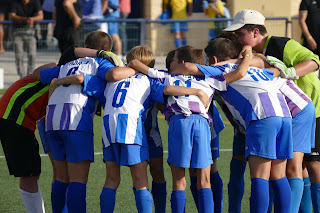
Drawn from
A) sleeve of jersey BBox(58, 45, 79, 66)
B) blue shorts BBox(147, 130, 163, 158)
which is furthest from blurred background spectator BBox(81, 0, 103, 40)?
blue shorts BBox(147, 130, 163, 158)

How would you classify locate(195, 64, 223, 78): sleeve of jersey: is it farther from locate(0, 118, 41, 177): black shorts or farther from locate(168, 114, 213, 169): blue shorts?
locate(0, 118, 41, 177): black shorts

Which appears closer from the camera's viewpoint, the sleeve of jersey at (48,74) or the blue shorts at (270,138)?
the blue shorts at (270,138)

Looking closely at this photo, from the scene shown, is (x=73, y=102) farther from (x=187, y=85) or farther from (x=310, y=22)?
(x=310, y=22)

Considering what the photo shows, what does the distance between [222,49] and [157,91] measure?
27.7 inches

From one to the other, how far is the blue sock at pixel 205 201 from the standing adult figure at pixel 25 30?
9.32 meters

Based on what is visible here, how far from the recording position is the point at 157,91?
5.80 meters

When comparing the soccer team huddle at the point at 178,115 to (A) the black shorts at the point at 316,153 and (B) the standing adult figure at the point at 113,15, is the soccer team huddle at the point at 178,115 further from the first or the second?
(B) the standing adult figure at the point at 113,15

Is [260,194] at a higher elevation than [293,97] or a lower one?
lower

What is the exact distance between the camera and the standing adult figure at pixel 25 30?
14.5m

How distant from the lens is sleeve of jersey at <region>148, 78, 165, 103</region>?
19.0ft

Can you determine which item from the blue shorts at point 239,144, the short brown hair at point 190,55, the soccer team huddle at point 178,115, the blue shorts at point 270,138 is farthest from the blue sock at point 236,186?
the short brown hair at point 190,55

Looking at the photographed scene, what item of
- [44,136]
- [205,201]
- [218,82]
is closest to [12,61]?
[44,136]

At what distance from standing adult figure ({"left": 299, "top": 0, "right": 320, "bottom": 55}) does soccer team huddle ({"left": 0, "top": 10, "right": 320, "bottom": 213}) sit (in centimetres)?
590

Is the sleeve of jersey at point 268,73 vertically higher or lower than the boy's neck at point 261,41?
lower
